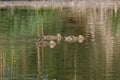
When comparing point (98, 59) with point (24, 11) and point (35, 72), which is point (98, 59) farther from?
point (24, 11)

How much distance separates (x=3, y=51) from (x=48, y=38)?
28.4 feet

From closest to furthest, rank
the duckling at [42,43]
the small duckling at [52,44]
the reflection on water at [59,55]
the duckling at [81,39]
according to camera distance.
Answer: the reflection on water at [59,55] → the small duckling at [52,44] → the duckling at [42,43] → the duckling at [81,39]

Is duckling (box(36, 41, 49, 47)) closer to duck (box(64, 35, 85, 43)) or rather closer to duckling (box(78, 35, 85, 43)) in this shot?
duck (box(64, 35, 85, 43))

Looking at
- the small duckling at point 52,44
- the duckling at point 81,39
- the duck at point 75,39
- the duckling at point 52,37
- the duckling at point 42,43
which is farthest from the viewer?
the duckling at point 52,37

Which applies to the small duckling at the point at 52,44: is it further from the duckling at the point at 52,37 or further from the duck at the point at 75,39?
the duckling at the point at 52,37

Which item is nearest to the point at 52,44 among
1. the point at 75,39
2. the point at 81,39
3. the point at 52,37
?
the point at 75,39

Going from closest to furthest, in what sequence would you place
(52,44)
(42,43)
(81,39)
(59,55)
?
(59,55) → (52,44) → (42,43) → (81,39)

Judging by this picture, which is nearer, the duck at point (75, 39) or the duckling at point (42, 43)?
the duckling at point (42, 43)

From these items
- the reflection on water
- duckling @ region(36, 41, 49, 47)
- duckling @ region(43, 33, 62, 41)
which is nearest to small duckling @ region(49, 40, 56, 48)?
the reflection on water

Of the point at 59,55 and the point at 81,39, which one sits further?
the point at 81,39

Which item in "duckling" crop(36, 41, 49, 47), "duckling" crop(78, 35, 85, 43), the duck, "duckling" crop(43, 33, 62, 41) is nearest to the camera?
"duckling" crop(36, 41, 49, 47)

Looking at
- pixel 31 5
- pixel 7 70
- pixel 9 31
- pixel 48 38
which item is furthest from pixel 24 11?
pixel 7 70

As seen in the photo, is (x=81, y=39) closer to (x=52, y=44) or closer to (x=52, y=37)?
(x=52, y=37)

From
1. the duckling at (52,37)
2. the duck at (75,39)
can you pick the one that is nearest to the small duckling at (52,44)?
the duck at (75,39)
